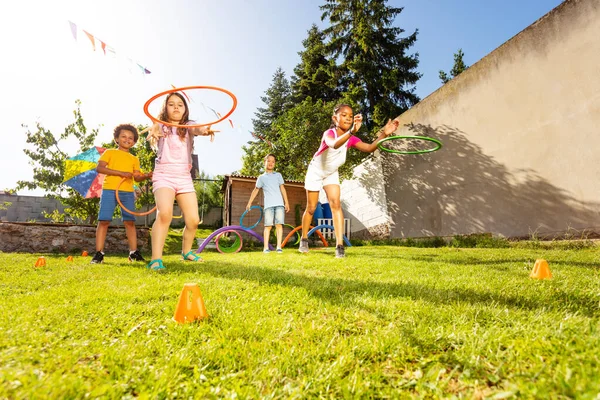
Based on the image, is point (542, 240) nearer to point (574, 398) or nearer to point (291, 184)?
point (574, 398)

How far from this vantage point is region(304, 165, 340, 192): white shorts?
511 centimetres

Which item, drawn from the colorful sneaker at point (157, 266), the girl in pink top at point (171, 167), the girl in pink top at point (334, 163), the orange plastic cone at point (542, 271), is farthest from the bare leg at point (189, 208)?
the orange plastic cone at point (542, 271)

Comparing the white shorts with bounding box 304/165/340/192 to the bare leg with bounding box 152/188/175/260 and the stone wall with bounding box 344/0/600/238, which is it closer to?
the bare leg with bounding box 152/188/175/260

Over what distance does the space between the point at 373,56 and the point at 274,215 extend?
13481 millimetres

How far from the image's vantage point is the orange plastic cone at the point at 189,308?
5.35ft

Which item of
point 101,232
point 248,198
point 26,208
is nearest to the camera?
point 101,232

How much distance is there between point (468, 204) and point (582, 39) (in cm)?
377

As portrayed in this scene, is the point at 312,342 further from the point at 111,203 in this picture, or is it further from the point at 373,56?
the point at 373,56

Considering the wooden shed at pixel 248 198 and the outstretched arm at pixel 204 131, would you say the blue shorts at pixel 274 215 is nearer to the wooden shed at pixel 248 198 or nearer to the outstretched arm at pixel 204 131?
the outstretched arm at pixel 204 131

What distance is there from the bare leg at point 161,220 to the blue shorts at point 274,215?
312 cm

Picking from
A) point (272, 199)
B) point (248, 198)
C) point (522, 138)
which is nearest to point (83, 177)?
point (272, 199)

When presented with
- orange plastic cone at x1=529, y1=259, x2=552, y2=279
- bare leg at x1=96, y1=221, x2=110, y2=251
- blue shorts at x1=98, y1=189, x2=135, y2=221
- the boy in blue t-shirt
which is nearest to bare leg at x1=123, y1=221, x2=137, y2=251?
blue shorts at x1=98, y1=189, x2=135, y2=221

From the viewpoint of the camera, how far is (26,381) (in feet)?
3.22

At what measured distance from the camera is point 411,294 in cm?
205
